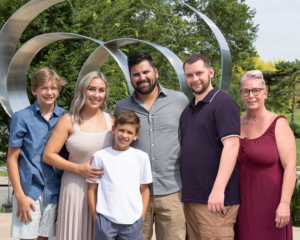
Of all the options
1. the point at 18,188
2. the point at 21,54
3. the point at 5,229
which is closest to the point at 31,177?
the point at 18,188

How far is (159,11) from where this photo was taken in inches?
695

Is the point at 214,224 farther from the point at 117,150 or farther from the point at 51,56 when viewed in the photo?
the point at 51,56

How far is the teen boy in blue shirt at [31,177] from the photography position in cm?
265

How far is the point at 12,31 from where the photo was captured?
14.6 feet

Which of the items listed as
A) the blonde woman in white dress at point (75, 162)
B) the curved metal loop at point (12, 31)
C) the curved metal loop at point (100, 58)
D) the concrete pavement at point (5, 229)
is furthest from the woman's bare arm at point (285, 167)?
the curved metal loop at point (12, 31)

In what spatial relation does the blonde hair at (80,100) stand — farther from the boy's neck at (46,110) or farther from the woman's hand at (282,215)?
the woman's hand at (282,215)

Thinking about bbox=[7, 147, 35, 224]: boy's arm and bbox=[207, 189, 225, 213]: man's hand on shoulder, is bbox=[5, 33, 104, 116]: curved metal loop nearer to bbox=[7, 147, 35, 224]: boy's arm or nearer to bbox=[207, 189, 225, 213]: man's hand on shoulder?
bbox=[7, 147, 35, 224]: boy's arm

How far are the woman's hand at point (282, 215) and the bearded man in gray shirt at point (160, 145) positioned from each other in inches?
30.3

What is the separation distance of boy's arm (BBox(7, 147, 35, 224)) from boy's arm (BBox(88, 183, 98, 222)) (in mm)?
498

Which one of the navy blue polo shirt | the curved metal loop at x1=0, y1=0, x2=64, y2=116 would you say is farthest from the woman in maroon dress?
the curved metal loop at x1=0, y1=0, x2=64, y2=116

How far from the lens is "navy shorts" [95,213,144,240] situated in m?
2.47

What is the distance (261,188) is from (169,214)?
788 mm

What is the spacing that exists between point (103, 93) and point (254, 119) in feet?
4.32

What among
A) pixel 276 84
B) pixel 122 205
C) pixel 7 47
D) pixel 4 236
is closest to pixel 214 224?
pixel 122 205
